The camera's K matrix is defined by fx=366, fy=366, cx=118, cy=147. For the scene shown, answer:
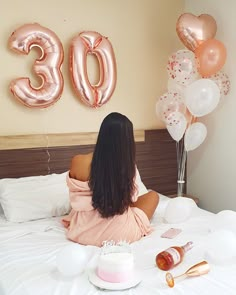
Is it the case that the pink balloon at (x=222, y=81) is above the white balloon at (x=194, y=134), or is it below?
above

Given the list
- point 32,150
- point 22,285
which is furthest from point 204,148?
point 22,285

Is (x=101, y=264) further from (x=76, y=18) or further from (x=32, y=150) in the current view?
(x=76, y=18)

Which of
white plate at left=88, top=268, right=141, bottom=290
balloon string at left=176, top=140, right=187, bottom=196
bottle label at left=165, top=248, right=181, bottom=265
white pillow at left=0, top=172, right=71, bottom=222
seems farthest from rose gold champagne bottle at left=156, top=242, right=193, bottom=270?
balloon string at left=176, top=140, right=187, bottom=196

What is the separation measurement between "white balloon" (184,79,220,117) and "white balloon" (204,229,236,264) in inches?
45.0

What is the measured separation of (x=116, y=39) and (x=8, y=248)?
184 cm

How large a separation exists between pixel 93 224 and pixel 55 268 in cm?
41

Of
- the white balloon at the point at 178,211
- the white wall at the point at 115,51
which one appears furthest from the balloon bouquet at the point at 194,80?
the white balloon at the point at 178,211

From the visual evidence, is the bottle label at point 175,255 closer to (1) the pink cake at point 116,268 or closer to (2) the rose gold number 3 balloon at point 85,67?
(1) the pink cake at point 116,268

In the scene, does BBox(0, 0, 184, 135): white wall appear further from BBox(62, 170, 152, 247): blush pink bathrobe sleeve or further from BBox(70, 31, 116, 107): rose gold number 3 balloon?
BBox(62, 170, 152, 247): blush pink bathrobe sleeve

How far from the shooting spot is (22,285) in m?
1.51

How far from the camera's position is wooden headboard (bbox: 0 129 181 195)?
262cm

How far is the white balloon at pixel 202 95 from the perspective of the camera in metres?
2.57

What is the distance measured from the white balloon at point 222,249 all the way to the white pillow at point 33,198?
1.07 meters

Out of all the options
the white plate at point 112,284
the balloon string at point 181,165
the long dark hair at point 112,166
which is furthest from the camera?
the balloon string at point 181,165
